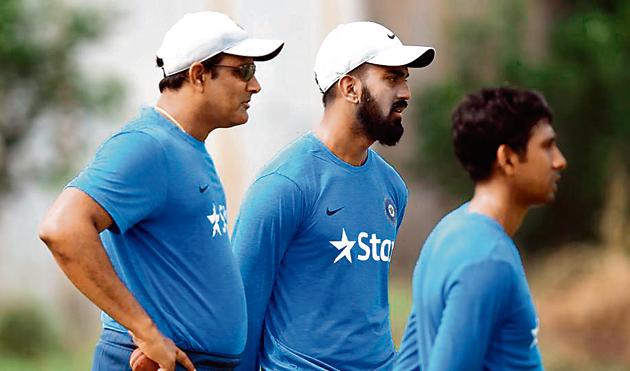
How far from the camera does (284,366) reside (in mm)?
4402

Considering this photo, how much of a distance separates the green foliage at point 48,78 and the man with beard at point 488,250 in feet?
24.1

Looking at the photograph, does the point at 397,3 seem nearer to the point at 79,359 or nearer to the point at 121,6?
the point at 121,6

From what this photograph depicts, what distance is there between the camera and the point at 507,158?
342 cm

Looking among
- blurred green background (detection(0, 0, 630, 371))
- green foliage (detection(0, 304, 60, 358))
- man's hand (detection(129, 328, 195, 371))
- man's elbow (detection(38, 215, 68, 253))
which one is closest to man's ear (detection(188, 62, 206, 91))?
man's elbow (detection(38, 215, 68, 253))

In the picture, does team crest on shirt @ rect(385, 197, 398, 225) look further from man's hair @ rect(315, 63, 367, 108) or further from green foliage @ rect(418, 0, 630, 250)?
green foliage @ rect(418, 0, 630, 250)

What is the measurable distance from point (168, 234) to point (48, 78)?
683 centimetres

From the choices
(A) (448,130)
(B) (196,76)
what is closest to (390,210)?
(B) (196,76)

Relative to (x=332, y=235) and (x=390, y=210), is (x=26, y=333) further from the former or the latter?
(x=332, y=235)

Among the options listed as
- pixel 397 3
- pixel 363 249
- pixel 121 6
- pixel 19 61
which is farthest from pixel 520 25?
pixel 363 249

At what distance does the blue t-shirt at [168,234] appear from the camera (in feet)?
12.8

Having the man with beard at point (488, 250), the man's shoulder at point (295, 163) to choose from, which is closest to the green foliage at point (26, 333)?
the man's shoulder at point (295, 163)

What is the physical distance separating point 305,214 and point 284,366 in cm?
51

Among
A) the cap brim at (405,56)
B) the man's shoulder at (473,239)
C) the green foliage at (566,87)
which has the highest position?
the cap brim at (405,56)

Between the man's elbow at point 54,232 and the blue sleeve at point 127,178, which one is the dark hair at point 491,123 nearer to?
the blue sleeve at point 127,178
